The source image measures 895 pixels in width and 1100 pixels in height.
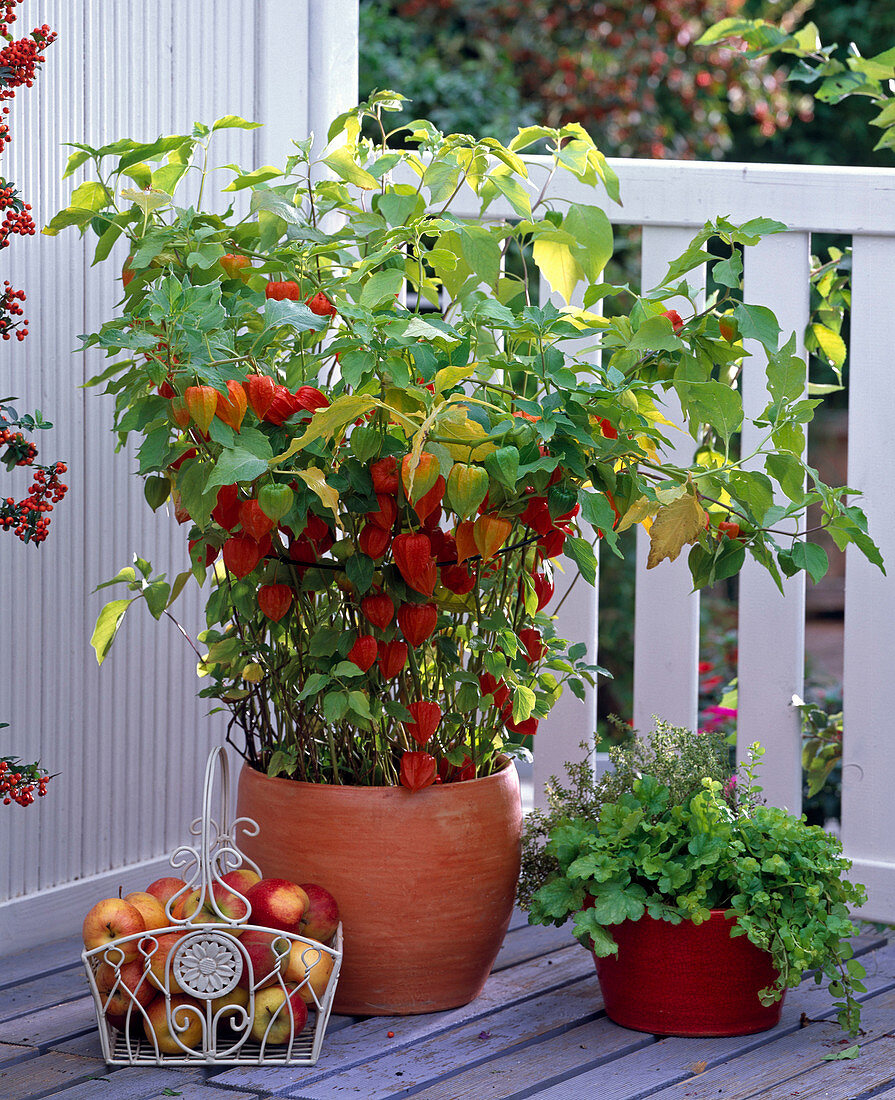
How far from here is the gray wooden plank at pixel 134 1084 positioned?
1.27 metres

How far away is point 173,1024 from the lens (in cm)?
132

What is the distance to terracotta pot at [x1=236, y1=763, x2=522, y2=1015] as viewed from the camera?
141 centimetres

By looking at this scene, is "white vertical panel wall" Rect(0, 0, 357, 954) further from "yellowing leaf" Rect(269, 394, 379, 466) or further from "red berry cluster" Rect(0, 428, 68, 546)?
"yellowing leaf" Rect(269, 394, 379, 466)

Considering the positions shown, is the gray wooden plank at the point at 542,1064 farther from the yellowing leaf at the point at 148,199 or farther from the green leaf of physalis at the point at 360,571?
the yellowing leaf at the point at 148,199

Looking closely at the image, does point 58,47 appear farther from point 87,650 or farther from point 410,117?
point 410,117

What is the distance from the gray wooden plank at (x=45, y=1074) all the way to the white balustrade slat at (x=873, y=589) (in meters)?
1.04

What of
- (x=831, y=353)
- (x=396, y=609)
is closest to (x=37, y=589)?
(x=396, y=609)

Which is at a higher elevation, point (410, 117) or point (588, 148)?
point (410, 117)

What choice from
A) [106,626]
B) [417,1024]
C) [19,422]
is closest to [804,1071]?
[417,1024]

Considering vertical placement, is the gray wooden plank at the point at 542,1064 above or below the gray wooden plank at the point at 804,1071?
below

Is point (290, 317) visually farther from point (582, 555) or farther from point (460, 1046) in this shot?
point (460, 1046)

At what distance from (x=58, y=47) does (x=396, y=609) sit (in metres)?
0.82

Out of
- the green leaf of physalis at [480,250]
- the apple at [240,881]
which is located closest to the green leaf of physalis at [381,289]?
the green leaf of physalis at [480,250]

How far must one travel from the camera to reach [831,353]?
1.73m
